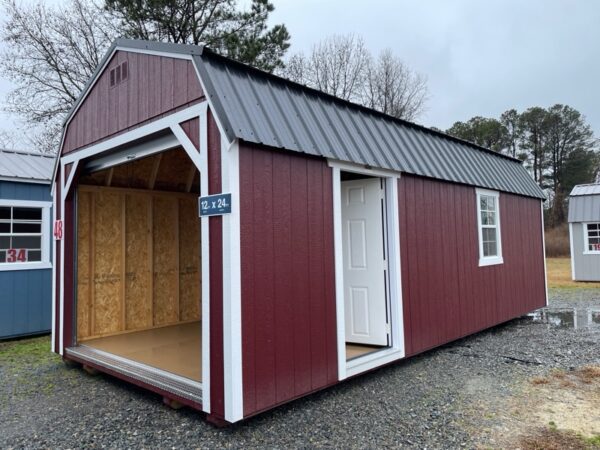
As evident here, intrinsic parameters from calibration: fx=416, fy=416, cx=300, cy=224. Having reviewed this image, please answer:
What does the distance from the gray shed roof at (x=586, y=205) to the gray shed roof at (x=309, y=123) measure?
998cm

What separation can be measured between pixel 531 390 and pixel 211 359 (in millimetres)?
3233

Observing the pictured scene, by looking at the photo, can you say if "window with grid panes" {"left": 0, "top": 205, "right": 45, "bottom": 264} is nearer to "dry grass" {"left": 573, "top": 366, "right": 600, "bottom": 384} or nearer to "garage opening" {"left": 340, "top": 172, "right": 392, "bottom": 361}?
"garage opening" {"left": 340, "top": 172, "right": 392, "bottom": 361}

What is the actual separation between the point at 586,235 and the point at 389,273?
12554 mm

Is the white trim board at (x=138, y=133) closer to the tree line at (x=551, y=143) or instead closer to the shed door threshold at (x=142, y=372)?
the shed door threshold at (x=142, y=372)

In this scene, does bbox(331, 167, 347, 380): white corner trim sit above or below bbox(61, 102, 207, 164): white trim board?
below

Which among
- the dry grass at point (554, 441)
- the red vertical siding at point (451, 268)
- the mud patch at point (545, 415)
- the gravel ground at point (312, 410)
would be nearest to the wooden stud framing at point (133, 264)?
the gravel ground at point (312, 410)

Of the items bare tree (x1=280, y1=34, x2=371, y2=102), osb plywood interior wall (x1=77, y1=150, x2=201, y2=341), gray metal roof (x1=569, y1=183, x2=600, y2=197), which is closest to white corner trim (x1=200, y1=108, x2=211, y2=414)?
osb plywood interior wall (x1=77, y1=150, x2=201, y2=341)

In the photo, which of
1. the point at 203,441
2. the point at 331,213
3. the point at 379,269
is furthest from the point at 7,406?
the point at 379,269

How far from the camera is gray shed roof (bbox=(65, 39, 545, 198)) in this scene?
3449 mm

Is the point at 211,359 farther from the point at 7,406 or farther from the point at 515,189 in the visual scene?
the point at 515,189

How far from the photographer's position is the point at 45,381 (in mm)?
4754

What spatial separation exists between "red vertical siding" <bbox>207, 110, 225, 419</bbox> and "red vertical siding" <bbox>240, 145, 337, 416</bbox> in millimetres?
191

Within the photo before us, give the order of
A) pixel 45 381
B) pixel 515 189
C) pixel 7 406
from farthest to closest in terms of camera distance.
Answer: pixel 515 189
pixel 45 381
pixel 7 406

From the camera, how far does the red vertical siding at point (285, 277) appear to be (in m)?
3.30
